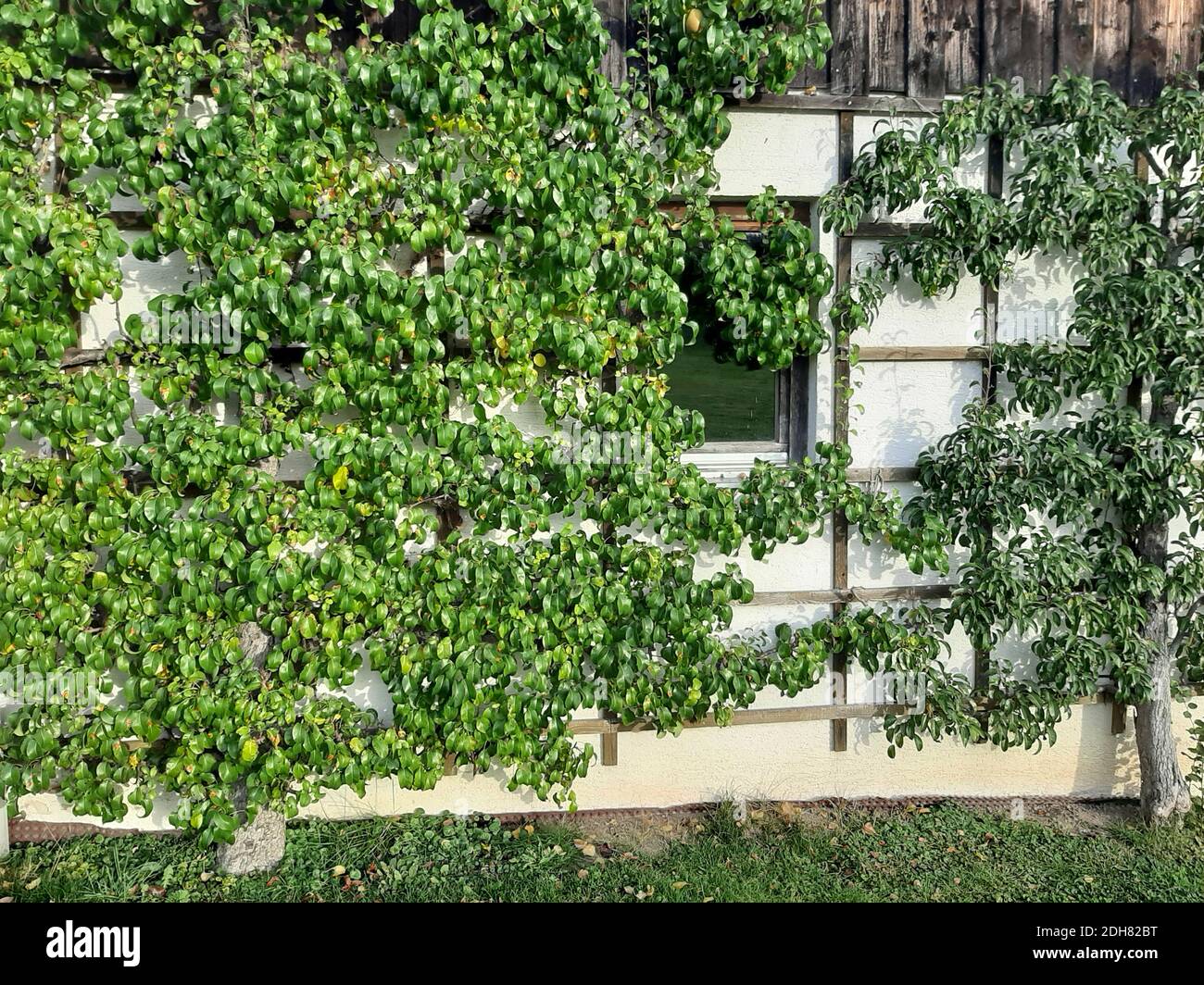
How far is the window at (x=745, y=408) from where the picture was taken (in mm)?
4031

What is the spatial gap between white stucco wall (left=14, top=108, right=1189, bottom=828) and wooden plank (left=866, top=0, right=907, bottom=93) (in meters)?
0.16

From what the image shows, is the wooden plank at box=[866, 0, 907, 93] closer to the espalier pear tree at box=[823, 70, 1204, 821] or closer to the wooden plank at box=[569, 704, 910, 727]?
the espalier pear tree at box=[823, 70, 1204, 821]

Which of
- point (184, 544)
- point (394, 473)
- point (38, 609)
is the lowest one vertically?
point (38, 609)

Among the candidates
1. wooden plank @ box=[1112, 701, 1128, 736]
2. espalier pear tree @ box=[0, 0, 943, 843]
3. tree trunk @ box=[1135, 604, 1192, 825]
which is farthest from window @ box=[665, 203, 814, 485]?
wooden plank @ box=[1112, 701, 1128, 736]

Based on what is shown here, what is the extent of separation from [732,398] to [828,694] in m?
1.48

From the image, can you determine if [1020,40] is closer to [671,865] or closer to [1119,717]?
[1119,717]

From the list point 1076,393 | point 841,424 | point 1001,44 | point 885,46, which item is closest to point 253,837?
point 841,424

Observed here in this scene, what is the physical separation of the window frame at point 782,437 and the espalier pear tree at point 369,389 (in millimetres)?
196

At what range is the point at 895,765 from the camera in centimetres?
419

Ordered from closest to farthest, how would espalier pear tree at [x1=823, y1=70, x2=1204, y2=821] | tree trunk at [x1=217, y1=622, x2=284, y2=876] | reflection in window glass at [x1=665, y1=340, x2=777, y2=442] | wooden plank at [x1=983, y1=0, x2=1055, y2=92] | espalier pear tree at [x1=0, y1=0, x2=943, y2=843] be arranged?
espalier pear tree at [x1=0, y1=0, x2=943, y2=843], tree trunk at [x1=217, y1=622, x2=284, y2=876], espalier pear tree at [x1=823, y1=70, x2=1204, y2=821], wooden plank at [x1=983, y1=0, x2=1055, y2=92], reflection in window glass at [x1=665, y1=340, x2=777, y2=442]

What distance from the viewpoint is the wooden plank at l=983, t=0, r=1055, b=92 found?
3.86 metres
